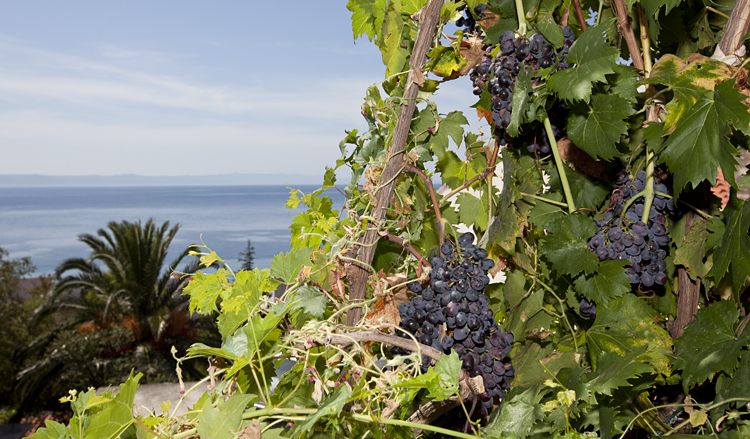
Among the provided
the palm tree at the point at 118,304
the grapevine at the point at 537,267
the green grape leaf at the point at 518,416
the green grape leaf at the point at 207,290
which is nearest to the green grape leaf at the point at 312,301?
the grapevine at the point at 537,267

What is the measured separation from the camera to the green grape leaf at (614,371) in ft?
2.20

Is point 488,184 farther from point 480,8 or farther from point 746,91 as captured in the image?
point 746,91

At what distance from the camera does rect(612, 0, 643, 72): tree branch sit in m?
0.78

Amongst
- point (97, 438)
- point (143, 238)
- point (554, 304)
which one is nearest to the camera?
point (97, 438)

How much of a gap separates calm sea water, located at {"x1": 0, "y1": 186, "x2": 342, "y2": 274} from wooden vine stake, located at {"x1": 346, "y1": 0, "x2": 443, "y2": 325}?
46572mm

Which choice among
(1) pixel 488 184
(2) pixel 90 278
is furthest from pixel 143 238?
(1) pixel 488 184

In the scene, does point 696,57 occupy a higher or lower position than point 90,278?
higher

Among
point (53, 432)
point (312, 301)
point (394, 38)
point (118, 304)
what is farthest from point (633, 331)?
point (118, 304)

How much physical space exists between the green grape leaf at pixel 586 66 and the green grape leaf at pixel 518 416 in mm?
326

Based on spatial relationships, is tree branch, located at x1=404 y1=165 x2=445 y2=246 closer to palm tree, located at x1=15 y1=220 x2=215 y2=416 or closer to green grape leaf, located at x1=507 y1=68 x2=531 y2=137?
green grape leaf, located at x1=507 y1=68 x2=531 y2=137

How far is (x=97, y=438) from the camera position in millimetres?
606

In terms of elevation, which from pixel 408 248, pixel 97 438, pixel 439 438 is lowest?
pixel 439 438

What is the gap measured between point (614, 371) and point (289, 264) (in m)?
0.42

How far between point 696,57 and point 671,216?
19cm
